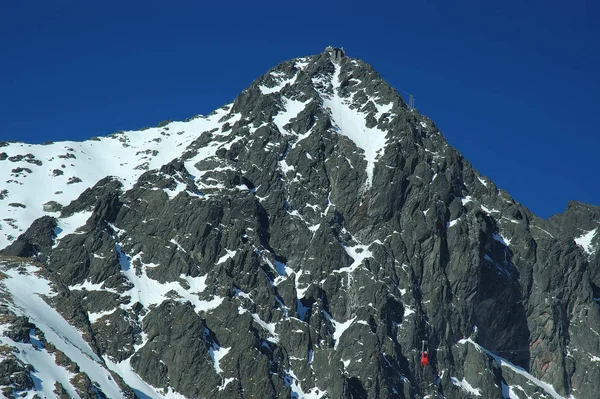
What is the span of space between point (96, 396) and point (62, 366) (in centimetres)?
839

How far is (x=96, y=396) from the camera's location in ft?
636

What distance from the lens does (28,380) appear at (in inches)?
7387

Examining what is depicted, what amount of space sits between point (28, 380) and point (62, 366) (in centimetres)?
998

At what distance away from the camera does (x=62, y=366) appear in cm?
19688

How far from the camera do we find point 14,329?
7795 inches

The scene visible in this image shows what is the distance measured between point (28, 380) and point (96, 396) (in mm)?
12319

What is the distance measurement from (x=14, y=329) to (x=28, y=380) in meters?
13.5
